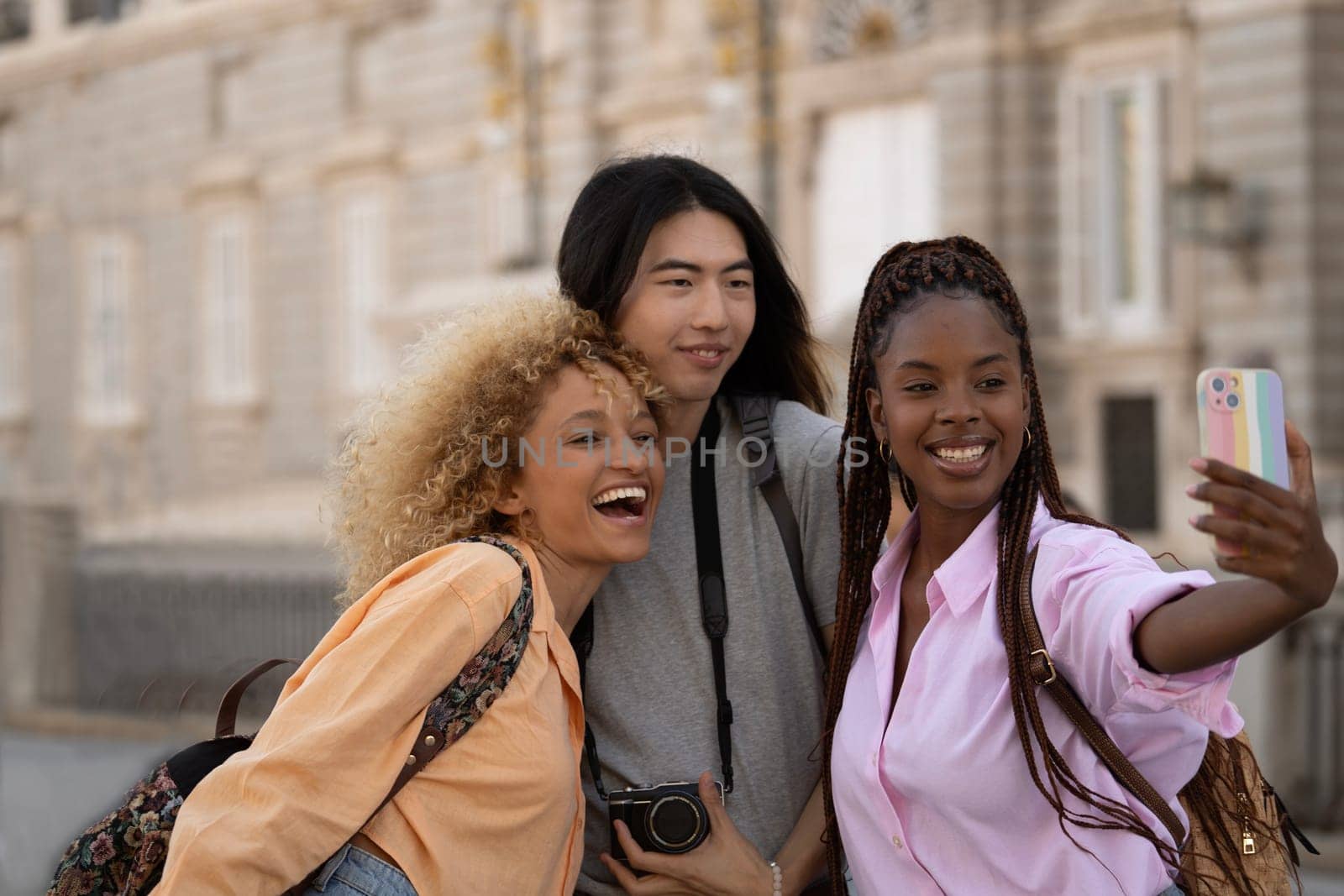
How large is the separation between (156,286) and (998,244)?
1426cm

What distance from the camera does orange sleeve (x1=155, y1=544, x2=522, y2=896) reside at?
2344mm

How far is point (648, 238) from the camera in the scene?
3035 mm

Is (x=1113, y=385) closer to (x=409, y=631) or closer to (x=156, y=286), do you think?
(x=409, y=631)

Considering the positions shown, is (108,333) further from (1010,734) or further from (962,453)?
(1010,734)

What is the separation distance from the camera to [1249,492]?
6.27 ft

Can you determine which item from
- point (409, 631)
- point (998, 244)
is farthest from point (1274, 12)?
point (409, 631)

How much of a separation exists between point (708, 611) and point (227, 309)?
20.9m

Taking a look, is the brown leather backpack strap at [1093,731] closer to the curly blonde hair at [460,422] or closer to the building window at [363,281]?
the curly blonde hair at [460,422]

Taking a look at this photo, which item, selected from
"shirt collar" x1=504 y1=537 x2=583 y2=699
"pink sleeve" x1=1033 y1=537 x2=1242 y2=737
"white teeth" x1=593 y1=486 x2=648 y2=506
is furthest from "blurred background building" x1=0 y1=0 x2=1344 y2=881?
"pink sleeve" x1=1033 y1=537 x2=1242 y2=737

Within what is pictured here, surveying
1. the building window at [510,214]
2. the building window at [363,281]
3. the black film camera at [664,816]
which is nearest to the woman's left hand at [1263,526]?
the black film camera at [664,816]

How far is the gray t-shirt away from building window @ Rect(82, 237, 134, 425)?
22.7 meters

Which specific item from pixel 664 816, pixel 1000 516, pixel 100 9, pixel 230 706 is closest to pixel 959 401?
pixel 1000 516

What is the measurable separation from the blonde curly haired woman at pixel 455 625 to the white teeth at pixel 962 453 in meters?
0.59

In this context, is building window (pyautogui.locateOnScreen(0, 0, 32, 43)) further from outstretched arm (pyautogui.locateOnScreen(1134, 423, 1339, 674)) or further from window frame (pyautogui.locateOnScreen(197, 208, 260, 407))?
outstretched arm (pyautogui.locateOnScreen(1134, 423, 1339, 674))
